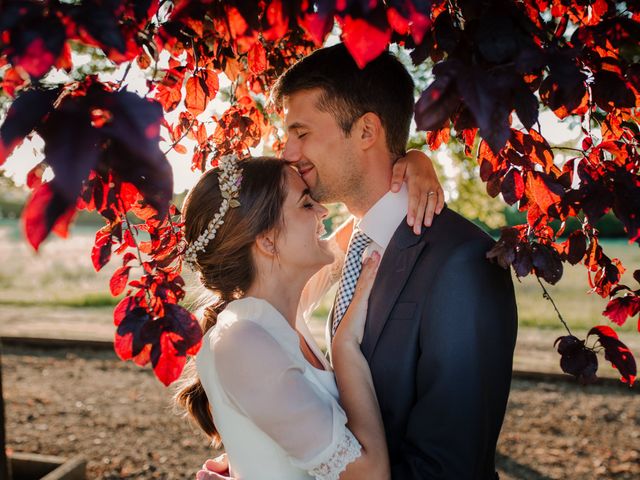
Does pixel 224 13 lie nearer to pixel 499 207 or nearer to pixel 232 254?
pixel 232 254

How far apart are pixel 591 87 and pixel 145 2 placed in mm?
1102

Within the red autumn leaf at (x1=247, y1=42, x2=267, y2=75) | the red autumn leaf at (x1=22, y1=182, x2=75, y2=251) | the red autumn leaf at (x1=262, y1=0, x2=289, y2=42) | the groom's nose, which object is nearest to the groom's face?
the groom's nose

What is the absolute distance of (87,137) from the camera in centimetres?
89

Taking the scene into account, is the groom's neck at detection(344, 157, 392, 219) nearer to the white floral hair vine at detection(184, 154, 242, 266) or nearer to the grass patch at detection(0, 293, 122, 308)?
the white floral hair vine at detection(184, 154, 242, 266)

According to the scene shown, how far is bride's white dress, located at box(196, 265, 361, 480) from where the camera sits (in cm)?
173

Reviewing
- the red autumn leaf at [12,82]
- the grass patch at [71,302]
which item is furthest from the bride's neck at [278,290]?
the grass patch at [71,302]

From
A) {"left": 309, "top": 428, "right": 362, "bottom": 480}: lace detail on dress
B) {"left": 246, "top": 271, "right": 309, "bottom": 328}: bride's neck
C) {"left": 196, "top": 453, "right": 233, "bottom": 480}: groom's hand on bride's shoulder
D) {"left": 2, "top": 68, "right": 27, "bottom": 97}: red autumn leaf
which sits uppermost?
{"left": 2, "top": 68, "right": 27, "bottom": 97}: red autumn leaf

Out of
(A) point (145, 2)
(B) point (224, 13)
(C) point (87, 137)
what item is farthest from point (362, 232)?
(C) point (87, 137)

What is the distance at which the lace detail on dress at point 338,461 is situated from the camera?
173cm

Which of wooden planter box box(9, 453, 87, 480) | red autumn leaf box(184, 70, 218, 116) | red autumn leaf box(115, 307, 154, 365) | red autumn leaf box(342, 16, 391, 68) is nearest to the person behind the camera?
red autumn leaf box(342, 16, 391, 68)

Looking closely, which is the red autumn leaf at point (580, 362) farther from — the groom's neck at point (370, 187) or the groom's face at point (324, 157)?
the groom's face at point (324, 157)

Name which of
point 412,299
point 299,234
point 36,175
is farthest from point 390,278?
point 36,175

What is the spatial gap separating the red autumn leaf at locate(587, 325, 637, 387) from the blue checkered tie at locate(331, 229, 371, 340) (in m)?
0.92

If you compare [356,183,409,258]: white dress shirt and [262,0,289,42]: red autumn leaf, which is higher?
[262,0,289,42]: red autumn leaf
